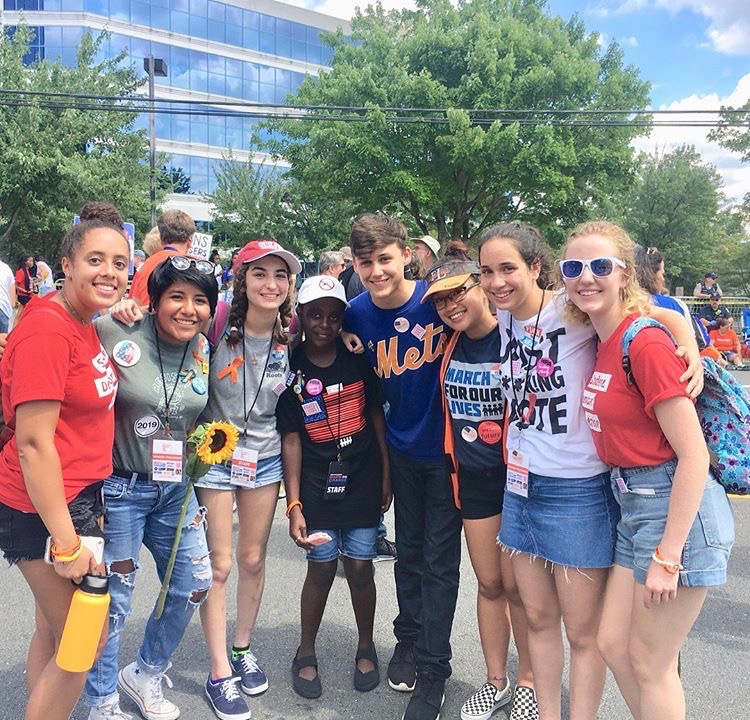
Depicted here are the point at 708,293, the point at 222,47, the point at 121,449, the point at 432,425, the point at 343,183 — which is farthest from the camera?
the point at 222,47

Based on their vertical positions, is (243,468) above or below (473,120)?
below

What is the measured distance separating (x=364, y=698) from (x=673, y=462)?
188cm

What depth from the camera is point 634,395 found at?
6.50 ft

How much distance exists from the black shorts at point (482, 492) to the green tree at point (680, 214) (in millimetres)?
38182

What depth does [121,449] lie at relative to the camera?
245 centimetres

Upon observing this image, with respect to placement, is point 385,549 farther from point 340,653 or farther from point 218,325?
point 218,325

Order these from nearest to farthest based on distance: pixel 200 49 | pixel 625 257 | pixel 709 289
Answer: pixel 625 257
pixel 709 289
pixel 200 49

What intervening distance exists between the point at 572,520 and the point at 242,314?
5.54 ft

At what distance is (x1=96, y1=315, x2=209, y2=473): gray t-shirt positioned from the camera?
242cm

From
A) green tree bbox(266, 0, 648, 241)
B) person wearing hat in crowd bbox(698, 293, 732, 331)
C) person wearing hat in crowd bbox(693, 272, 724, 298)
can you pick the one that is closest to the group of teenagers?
person wearing hat in crowd bbox(698, 293, 732, 331)

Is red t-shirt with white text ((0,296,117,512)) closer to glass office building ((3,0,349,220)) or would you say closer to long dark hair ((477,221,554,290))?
long dark hair ((477,221,554,290))

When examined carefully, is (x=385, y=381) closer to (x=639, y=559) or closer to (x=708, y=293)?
(x=639, y=559)

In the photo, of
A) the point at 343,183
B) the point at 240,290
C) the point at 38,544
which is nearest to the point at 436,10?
the point at 343,183

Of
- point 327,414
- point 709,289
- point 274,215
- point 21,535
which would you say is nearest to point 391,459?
point 327,414
